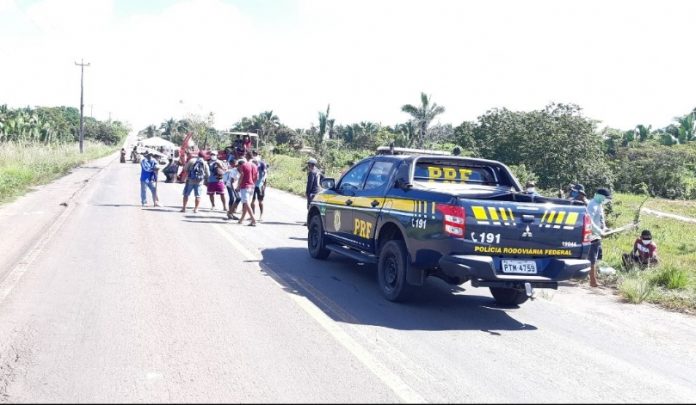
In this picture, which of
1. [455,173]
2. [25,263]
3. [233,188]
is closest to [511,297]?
[455,173]

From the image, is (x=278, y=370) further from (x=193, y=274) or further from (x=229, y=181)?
(x=229, y=181)

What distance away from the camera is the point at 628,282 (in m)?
8.84

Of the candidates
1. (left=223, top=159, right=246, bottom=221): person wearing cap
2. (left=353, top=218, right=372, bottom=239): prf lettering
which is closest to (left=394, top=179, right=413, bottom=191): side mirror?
(left=353, top=218, right=372, bottom=239): prf lettering

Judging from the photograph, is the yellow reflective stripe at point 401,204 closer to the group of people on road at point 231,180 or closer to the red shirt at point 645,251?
the red shirt at point 645,251

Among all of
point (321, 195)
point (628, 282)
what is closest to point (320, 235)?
point (321, 195)

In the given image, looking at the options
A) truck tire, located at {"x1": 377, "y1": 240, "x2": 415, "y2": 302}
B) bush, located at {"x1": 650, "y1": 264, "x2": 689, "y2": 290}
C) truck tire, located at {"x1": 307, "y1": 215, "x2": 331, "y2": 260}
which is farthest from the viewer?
truck tire, located at {"x1": 307, "y1": 215, "x2": 331, "y2": 260}

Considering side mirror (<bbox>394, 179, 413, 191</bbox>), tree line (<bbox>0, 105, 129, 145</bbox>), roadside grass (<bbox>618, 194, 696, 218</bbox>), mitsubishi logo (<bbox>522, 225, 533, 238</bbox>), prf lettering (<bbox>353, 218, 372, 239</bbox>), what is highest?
tree line (<bbox>0, 105, 129, 145</bbox>)

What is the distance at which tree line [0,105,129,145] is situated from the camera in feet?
178

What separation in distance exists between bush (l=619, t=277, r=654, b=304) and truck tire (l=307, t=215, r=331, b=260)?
170 inches

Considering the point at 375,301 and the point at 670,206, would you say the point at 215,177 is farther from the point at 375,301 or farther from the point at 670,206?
the point at 670,206

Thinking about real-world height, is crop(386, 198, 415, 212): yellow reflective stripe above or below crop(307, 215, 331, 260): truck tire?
above

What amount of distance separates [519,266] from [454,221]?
2.87ft

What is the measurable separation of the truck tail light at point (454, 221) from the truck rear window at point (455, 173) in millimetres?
1657

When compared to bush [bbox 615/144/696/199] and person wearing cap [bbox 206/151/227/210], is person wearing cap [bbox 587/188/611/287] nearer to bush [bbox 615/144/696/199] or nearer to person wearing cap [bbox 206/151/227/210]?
person wearing cap [bbox 206/151/227/210]
